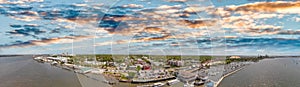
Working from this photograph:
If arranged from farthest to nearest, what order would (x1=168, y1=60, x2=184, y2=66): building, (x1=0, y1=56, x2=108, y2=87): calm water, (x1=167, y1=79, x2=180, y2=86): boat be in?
1. (x1=0, y1=56, x2=108, y2=87): calm water
2. (x1=167, y1=79, x2=180, y2=86): boat
3. (x1=168, y1=60, x2=184, y2=66): building

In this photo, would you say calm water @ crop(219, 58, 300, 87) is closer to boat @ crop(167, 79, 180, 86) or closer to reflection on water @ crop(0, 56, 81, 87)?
reflection on water @ crop(0, 56, 81, 87)

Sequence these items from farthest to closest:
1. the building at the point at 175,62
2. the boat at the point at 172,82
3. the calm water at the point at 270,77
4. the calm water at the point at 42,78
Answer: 1. the calm water at the point at 270,77
2. the calm water at the point at 42,78
3. the boat at the point at 172,82
4. the building at the point at 175,62

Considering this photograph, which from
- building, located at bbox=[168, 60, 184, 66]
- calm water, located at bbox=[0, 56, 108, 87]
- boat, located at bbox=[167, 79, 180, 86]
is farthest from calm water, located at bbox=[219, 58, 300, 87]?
building, located at bbox=[168, 60, 184, 66]

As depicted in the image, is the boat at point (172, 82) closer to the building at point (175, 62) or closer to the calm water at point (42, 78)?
the building at point (175, 62)

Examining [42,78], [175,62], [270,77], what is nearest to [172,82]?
[175,62]

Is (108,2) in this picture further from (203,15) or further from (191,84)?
(191,84)

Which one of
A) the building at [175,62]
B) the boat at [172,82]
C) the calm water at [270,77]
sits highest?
the building at [175,62]

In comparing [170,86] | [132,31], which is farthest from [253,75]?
[132,31]

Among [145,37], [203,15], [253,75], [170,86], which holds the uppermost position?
[203,15]

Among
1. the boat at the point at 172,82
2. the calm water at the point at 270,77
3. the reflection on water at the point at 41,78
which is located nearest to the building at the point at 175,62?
the boat at the point at 172,82
